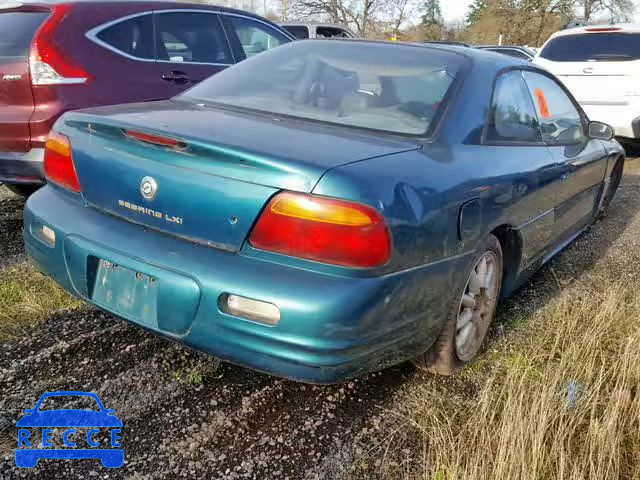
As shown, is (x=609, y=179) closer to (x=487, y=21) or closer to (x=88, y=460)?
(x=88, y=460)

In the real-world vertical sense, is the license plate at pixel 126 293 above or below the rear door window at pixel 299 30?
below

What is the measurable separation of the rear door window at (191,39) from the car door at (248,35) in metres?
0.11

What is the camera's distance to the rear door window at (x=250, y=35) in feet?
17.5

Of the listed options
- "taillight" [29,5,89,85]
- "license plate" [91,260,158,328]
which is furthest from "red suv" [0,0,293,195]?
"license plate" [91,260,158,328]

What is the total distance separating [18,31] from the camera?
389cm

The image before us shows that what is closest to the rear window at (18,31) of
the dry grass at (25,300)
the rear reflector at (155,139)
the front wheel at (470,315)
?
the dry grass at (25,300)

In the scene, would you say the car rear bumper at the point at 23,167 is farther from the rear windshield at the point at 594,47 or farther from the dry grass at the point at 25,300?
the rear windshield at the point at 594,47

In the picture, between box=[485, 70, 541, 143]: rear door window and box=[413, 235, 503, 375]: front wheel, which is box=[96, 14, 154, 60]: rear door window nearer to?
box=[485, 70, 541, 143]: rear door window

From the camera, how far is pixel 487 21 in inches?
1496

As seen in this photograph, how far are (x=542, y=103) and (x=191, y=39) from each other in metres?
3.02

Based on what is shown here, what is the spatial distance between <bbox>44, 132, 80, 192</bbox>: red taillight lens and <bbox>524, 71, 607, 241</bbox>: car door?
2.46 meters

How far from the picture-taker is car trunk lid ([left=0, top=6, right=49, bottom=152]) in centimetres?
367

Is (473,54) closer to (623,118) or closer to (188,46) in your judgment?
(188,46)

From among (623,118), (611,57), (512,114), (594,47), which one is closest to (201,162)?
(512,114)
